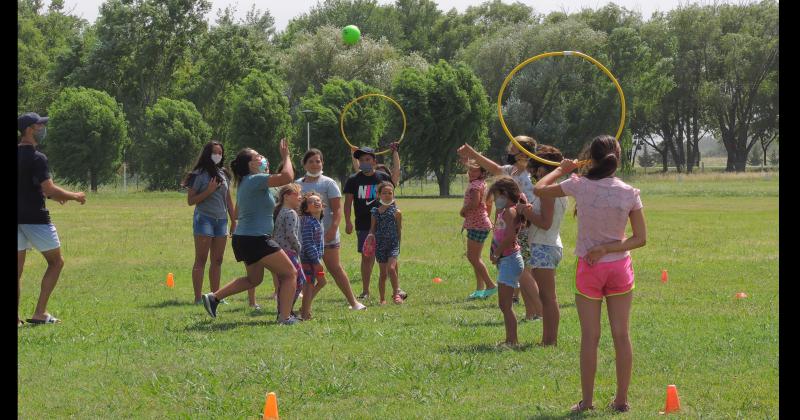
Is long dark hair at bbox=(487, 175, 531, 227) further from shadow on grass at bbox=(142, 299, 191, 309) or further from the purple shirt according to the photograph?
shadow on grass at bbox=(142, 299, 191, 309)

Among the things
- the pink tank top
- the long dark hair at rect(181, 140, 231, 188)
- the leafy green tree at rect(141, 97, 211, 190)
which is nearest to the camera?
the pink tank top

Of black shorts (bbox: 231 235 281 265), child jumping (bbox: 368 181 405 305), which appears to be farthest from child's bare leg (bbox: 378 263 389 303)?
A: black shorts (bbox: 231 235 281 265)

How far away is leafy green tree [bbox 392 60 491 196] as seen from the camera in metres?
63.6

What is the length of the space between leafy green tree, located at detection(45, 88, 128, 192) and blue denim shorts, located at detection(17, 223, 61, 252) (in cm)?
6089

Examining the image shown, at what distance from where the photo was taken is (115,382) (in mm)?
8008

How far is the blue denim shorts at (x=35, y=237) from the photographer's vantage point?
1080 centimetres

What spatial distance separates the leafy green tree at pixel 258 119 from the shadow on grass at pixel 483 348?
60.9 m

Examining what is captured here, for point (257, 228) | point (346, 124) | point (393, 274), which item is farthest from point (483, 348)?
point (346, 124)

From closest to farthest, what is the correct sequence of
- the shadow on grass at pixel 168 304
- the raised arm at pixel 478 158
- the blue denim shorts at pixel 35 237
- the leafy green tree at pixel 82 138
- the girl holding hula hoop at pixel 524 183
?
the raised arm at pixel 478 158 → the girl holding hula hoop at pixel 524 183 → the blue denim shorts at pixel 35 237 → the shadow on grass at pixel 168 304 → the leafy green tree at pixel 82 138

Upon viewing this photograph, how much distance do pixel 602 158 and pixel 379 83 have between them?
7151 cm

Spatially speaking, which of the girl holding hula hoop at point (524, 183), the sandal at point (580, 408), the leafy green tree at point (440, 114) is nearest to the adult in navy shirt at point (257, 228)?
the girl holding hula hoop at point (524, 183)

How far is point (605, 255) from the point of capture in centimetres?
679

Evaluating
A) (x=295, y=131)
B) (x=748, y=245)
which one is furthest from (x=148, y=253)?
(x=295, y=131)

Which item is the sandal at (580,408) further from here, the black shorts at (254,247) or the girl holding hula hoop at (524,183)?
the black shorts at (254,247)
